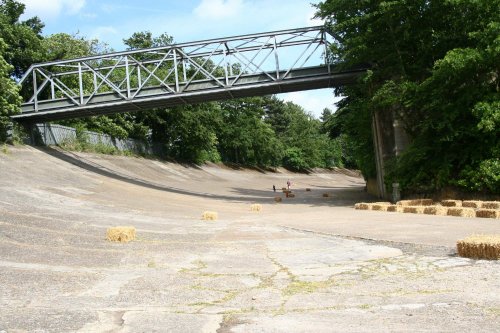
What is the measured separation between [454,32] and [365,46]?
4642mm

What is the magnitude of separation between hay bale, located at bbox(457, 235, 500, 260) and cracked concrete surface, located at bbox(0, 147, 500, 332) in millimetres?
217

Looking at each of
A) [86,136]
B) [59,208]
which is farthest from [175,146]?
[59,208]

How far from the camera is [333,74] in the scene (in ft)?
111

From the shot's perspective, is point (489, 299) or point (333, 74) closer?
point (489, 299)

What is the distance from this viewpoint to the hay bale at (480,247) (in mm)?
8711

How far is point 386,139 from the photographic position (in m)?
30.4

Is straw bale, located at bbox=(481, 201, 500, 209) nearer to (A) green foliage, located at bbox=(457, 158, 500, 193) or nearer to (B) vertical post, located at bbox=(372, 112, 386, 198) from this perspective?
(A) green foliage, located at bbox=(457, 158, 500, 193)

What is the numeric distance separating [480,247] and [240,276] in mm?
4520

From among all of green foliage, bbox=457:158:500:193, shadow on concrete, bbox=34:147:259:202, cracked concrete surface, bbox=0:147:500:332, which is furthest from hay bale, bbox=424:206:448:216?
shadow on concrete, bbox=34:147:259:202

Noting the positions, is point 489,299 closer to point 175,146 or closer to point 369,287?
point 369,287

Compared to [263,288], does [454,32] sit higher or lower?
higher

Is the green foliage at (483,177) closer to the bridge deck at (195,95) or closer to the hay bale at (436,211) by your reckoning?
the hay bale at (436,211)

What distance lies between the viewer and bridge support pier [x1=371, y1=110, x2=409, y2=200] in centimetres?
2897

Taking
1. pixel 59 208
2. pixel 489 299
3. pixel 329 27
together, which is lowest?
pixel 489 299
